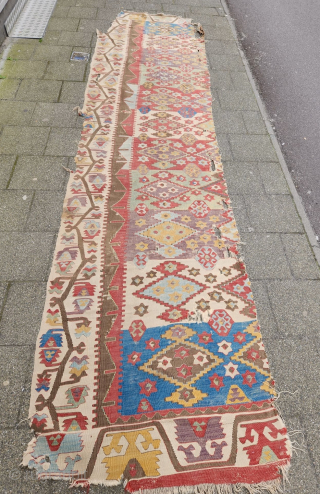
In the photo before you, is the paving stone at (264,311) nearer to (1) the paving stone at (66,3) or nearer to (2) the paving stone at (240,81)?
(2) the paving stone at (240,81)

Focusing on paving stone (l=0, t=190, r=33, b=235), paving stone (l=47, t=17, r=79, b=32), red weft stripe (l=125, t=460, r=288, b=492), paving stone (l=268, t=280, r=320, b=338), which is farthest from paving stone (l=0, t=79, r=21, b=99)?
red weft stripe (l=125, t=460, r=288, b=492)

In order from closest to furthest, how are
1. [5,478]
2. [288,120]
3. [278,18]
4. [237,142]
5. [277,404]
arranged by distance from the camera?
1. [5,478]
2. [277,404]
3. [237,142]
4. [288,120]
5. [278,18]

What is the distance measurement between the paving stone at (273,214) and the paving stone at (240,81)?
6.57 ft

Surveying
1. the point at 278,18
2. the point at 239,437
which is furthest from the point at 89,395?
the point at 278,18

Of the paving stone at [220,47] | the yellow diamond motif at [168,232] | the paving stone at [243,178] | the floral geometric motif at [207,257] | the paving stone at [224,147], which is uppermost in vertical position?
the paving stone at [220,47]

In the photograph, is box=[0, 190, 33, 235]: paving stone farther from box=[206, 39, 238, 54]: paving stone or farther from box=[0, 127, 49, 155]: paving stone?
box=[206, 39, 238, 54]: paving stone

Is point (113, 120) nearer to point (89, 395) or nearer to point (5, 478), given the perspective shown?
point (89, 395)

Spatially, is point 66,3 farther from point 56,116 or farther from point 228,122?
point 228,122

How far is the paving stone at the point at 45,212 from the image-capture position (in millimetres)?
3062

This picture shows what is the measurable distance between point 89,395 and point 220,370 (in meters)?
0.89

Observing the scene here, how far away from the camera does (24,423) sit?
215 cm

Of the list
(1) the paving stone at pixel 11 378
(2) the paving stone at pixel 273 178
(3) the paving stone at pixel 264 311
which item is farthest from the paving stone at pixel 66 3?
(1) the paving stone at pixel 11 378

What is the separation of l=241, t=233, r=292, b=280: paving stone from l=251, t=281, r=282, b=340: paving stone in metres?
0.09

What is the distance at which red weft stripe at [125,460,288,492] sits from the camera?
6.55 feet
